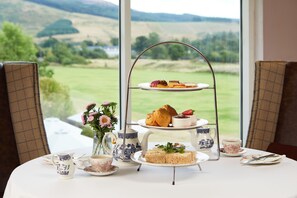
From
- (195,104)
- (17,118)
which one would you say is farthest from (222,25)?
(17,118)

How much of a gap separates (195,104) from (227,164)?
1.67 metres

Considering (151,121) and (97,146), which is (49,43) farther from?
(151,121)

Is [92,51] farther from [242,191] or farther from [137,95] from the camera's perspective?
[242,191]

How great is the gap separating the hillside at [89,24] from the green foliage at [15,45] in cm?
5

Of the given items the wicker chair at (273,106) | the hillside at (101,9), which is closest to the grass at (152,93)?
the hillside at (101,9)

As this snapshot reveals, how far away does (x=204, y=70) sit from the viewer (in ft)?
11.6

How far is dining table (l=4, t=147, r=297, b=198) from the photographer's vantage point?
4.79 ft

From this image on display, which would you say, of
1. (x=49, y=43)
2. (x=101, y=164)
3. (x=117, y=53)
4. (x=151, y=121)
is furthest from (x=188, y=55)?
(x=101, y=164)

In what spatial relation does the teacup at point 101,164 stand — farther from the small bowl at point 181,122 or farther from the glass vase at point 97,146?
the small bowl at point 181,122

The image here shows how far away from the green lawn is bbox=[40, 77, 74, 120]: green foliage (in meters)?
0.05

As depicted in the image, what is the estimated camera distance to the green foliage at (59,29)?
3.09 metres

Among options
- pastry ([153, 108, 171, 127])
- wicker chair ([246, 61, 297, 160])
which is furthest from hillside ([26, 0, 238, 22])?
pastry ([153, 108, 171, 127])

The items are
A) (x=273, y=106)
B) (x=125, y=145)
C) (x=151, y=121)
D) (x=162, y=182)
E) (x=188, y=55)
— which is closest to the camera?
(x=162, y=182)

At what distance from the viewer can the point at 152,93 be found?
3.37m
